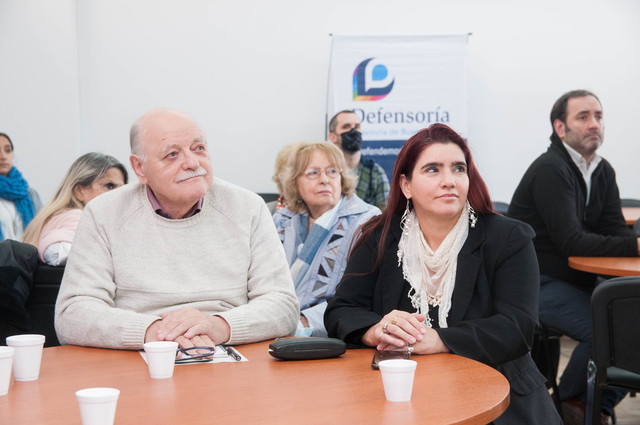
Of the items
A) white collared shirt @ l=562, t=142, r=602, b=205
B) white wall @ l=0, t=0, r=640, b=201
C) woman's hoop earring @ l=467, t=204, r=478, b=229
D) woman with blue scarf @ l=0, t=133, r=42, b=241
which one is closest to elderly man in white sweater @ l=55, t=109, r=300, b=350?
woman's hoop earring @ l=467, t=204, r=478, b=229

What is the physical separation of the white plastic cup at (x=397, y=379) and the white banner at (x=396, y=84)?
18.3ft

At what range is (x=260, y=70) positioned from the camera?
7543mm

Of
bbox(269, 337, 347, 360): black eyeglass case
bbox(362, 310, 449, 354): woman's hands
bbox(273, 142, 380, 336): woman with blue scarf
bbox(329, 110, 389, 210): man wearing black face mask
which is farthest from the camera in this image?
bbox(329, 110, 389, 210): man wearing black face mask

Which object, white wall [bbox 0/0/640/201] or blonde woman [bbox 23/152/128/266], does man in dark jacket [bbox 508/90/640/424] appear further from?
white wall [bbox 0/0/640/201]

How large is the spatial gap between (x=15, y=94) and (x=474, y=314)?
5870 millimetres

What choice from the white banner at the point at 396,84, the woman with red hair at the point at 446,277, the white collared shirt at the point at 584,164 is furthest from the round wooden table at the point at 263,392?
the white banner at the point at 396,84

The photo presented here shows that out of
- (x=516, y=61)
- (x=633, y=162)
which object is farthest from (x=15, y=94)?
(x=633, y=162)

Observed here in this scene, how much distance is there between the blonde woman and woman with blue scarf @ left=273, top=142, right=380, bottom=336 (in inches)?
39.7

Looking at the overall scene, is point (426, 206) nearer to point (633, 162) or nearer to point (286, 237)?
point (286, 237)

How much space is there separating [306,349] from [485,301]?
0.66 meters

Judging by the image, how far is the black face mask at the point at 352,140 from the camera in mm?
6492

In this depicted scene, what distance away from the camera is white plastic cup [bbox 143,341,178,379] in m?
1.61

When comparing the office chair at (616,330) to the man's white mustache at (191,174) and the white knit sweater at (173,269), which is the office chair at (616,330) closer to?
the white knit sweater at (173,269)

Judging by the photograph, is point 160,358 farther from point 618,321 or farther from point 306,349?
point 618,321
